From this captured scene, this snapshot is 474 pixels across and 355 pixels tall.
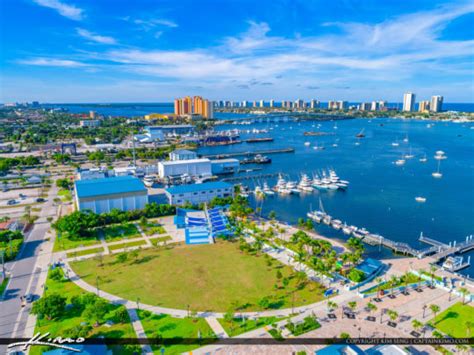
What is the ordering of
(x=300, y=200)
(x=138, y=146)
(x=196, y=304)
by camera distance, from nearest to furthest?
1. (x=196, y=304)
2. (x=300, y=200)
3. (x=138, y=146)

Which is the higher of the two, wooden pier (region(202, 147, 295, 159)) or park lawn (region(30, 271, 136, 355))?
wooden pier (region(202, 147, 295, 159))

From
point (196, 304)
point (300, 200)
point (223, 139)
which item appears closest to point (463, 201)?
point (300, 200)

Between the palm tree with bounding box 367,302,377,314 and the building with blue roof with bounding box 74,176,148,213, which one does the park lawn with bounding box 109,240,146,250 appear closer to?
the building with blue roof with bounding box 74,176,148,213

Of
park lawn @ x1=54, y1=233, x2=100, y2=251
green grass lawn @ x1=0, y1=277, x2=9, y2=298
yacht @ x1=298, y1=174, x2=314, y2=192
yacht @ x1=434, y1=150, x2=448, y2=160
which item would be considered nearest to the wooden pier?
yacht @ x1=298, y1=174, x2=314, y2=192

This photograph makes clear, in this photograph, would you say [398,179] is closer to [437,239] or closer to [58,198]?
[437,239]

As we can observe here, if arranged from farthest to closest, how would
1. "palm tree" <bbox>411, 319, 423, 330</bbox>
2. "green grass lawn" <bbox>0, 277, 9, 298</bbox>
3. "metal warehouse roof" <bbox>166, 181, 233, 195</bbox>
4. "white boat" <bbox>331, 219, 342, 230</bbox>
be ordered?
"metal warehouse roof" <bbox>166, 181, 233, 195</bbox>, "white boat" <bbox>331, 219, 342, 230</bbox>, "green grass lawn" <bbox>0, 277, 9, 298</bbox>, "palm tree" <bbox>411, 319, 423, 330</bbox>

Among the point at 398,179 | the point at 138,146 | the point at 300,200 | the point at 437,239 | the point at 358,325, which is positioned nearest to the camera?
the point at 358,325
